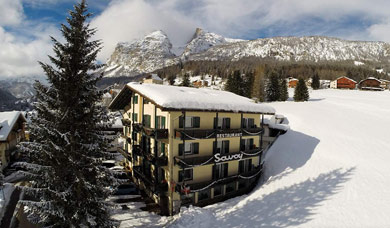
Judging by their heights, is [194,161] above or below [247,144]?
below

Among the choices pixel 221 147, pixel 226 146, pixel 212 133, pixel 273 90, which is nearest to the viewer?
pixel 212 133

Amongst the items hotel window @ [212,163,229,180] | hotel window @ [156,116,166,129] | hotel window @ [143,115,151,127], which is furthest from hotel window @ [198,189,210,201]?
hotel window @ [143,115,151,127]

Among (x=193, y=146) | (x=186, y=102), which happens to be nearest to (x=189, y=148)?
(x=193, y=146)

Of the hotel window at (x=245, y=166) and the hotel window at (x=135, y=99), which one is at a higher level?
the hotel window at (x=135, y=99)

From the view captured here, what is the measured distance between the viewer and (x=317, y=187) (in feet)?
70.1

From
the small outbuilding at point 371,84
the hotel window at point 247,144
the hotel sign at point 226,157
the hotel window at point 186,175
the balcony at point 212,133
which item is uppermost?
the small outbuilding at point 371,84

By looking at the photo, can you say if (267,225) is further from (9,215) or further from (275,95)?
(275,95)

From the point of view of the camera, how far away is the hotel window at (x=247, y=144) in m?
26.1

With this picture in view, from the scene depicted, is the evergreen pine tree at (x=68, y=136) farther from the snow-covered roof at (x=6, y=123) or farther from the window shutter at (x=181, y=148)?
the snow-covered roof at (x=6, y=123)

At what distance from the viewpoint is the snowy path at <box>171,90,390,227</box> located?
17.2 m

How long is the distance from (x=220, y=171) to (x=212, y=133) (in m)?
5.07

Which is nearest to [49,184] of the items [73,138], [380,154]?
[73,138]

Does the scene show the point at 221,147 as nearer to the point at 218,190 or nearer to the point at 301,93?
the point at 218,190

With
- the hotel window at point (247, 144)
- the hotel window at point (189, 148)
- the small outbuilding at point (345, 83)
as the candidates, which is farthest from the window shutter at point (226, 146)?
the small outbuilding at point (345, 83)
